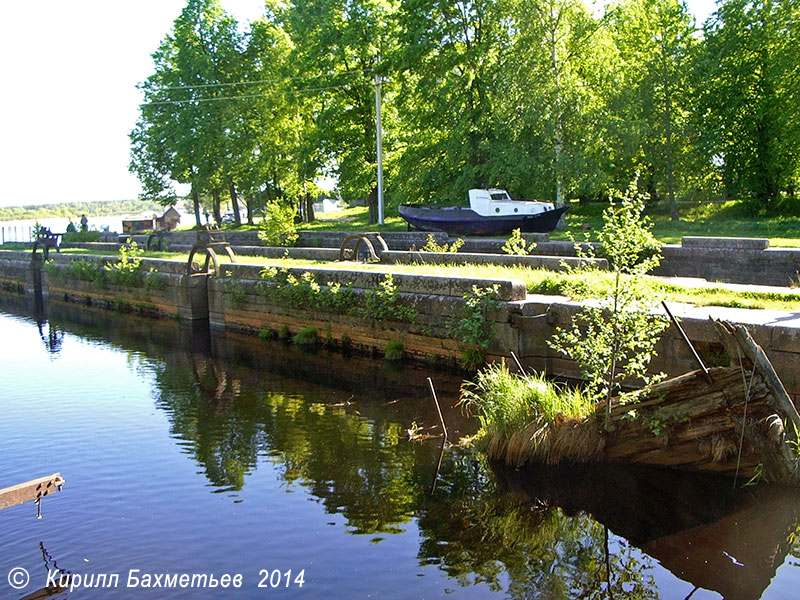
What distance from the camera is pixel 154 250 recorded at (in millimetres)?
28672

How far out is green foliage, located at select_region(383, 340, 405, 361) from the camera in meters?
13.1

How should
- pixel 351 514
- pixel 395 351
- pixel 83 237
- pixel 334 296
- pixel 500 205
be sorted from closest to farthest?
pixel 351 514
pixel 395 351
pixel 334 296
pixel 500 205
pixel 83 237

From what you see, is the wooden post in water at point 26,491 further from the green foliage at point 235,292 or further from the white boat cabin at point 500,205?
the white boat cabin at point 500,205

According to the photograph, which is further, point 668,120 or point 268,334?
point 668,120

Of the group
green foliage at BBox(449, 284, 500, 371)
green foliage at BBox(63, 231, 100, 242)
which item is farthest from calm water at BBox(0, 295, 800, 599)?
green foliage at BBox(63, 231, 100, 242)

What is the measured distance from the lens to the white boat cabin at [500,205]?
24.8 metres

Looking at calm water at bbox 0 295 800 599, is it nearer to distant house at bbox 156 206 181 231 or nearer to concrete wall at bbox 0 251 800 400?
concrete wall at bbox 0 251 800 400

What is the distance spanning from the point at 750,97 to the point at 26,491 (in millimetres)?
28107

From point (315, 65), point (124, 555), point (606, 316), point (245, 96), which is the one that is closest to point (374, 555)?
point (124, 555)

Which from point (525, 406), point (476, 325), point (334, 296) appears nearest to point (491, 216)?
point (334, 296)

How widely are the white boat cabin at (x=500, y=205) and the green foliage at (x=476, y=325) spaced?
1357cm

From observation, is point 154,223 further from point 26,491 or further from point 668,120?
point 26,491

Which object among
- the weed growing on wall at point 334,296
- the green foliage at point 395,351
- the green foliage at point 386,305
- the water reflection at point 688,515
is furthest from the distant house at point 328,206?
the water reflection at point 688,515

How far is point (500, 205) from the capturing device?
81.8 feet
